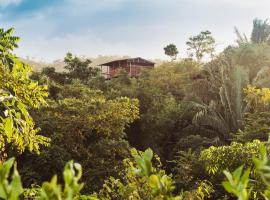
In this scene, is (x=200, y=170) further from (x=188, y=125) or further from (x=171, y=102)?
(x=171, y=102)

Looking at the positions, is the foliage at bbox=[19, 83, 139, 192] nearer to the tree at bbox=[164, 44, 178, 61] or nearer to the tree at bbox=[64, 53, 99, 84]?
the tree at bbox=[64, 53, 99, 84]

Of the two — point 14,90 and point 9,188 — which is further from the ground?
point 14,90

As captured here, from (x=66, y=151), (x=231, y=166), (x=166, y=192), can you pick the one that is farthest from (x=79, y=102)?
(x=166, y=192)

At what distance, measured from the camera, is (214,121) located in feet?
61.3

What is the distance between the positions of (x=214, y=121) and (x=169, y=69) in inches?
387

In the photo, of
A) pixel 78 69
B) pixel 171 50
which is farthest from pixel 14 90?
pixel 171 50

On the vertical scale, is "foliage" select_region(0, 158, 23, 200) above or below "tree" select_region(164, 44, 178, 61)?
below

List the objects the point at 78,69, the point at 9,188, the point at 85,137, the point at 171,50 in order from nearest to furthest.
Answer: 1. the point at 9,188
2. the point at 85,137
3. the point at 78,69
4. the point at 171,50

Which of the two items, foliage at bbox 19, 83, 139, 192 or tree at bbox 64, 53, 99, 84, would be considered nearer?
foliage at bbox 19, 83, 139, 192

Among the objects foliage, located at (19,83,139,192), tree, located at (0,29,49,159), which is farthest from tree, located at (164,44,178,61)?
tree, located at (0,29,49,159)

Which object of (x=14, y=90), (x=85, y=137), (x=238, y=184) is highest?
(x=14, y=90)

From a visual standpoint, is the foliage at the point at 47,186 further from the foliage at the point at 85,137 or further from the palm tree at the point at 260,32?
the palm tree at the point at 260,32

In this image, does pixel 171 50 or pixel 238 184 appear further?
pixel 171 50

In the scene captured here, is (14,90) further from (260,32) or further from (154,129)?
(260,32)
